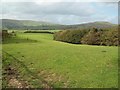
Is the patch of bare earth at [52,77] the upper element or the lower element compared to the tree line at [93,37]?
lower

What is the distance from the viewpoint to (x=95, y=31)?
146 ft

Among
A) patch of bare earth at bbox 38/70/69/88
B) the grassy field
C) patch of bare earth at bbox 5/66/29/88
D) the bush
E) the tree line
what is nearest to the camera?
patch of bare earth at bbox 5/66/29/88

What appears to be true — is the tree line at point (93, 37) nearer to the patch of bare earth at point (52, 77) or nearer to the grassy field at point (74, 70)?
the grassy field at point (74, 70)

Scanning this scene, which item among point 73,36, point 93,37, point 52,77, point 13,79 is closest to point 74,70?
point 52,77

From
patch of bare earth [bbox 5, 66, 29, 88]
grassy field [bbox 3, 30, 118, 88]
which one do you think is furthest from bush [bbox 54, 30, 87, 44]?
patch of bare earth [bbox 5, 66, 29, 88]

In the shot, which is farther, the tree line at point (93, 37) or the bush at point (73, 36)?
the bush at point (73, 36)

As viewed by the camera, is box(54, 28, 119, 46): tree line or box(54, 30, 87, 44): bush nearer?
Answer: box(54, 28, 119, 46): tree line

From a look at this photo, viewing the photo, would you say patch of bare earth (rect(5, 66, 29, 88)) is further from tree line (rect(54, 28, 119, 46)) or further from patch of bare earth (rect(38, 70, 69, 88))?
tree line (rect(54, 28, 119, 46))

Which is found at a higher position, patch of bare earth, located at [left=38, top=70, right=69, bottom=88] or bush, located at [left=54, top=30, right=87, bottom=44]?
bush, located at [left=54, top=30, right=87, bottom=44]

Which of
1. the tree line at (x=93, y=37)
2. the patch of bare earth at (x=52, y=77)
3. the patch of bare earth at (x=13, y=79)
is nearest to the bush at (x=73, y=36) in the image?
the tree line at (x=93, y=37)

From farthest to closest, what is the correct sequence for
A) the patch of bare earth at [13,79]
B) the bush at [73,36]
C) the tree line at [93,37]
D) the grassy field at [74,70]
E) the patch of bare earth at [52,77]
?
the bush at [73,36], the tree line at [93,37], the patch of bare earth at [52,77], the grassy field at [74,70], the patch of bare earth at [13,79]

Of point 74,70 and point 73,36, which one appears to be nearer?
point 74,70

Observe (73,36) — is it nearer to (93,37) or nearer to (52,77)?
(93,37)

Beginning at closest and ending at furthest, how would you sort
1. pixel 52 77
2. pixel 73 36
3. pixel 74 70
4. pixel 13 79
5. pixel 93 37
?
pixel 13 79 → pixel 52 77 → pixel 74 70 → pixel 93 37 → pixel 73 36
